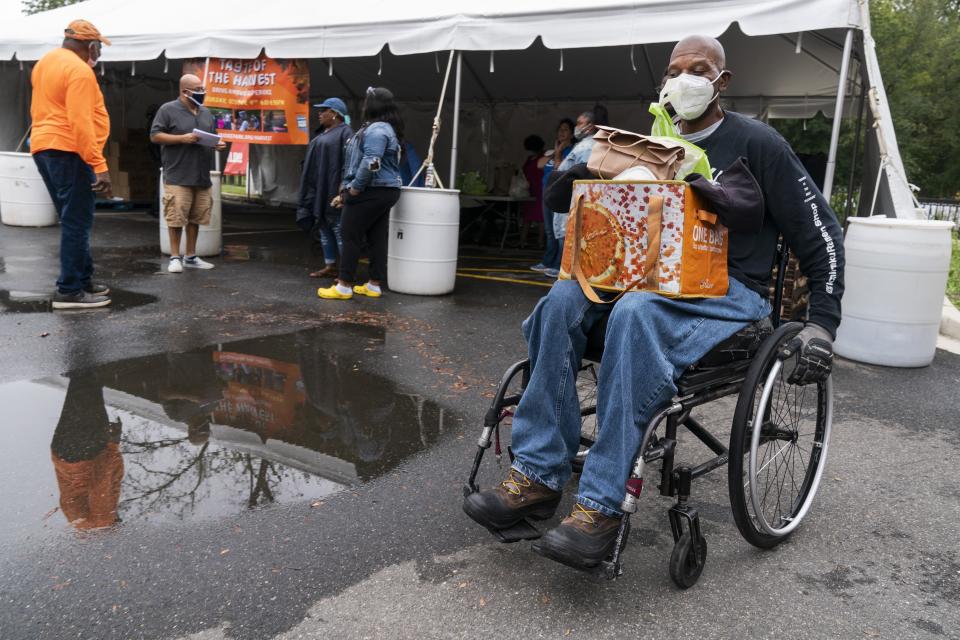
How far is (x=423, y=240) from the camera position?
750cm

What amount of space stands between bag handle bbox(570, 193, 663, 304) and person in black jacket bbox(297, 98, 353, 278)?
534cm

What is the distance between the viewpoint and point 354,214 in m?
6.95

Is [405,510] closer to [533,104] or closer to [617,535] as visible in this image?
[617,535]

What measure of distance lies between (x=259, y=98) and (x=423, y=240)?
3564mm

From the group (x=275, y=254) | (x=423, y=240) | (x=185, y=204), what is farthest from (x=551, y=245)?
(x=185, y=204)

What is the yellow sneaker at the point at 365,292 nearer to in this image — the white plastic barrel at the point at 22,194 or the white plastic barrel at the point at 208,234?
the white plastic barrel at the point at 208,234

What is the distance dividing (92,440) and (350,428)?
3.92ft

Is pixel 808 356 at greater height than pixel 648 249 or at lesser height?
lesser

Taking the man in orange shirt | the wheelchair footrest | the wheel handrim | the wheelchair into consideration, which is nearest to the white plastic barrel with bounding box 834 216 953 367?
the wheel handrim

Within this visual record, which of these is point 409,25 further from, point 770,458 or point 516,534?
point 516,534

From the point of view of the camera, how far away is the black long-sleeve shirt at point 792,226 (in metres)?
2.76

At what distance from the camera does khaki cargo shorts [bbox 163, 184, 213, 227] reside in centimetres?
785

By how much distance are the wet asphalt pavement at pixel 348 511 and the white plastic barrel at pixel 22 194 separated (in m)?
6.08

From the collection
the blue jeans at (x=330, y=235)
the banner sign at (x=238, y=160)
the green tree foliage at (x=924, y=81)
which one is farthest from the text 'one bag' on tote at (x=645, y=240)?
the green tree foliage at (x=924, y=81)
